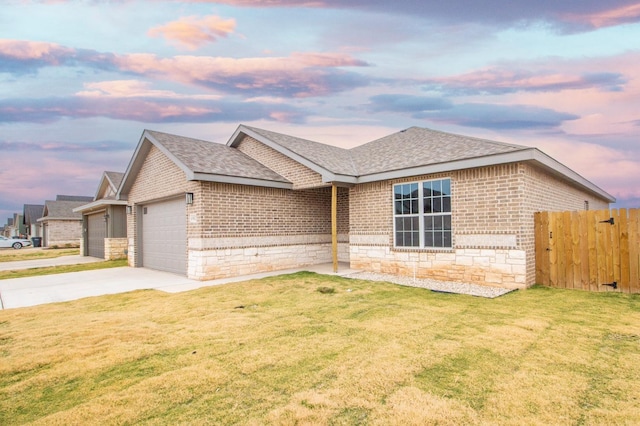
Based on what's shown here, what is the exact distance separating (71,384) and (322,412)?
299cm

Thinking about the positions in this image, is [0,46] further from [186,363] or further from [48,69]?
[186,363]

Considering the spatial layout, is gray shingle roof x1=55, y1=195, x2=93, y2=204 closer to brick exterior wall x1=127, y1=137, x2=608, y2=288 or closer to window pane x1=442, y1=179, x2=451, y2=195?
brick exterior wall x1=127, y1=137, x2=608, y2=288

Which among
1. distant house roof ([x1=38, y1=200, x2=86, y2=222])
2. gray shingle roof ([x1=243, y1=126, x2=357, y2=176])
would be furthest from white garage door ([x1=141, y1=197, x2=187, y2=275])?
distant house roof ([x1=38, y1=200, x2=86, y2=222])

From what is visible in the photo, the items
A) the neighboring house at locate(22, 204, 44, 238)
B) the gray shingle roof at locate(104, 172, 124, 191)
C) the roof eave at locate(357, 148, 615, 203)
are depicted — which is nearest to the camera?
the roof eave at locate(357, 148, 615, 203)

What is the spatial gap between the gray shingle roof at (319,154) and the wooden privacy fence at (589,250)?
624 centimetres

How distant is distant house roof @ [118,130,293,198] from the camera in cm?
1119

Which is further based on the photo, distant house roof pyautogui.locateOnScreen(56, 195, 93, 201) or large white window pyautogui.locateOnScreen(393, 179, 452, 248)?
distant house roof pyautogui.locateOnScreen(56, 195, 93, 201)

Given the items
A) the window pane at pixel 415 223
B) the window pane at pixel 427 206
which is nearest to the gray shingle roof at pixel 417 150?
the window pane at pixel 427 206

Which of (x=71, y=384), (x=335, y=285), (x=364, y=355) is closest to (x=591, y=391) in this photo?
(x=364, y=355)

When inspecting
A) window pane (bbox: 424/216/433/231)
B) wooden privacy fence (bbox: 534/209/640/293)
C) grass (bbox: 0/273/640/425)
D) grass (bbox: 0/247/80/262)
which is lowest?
grass (bbox: 0/247/80/262)

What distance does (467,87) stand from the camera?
43.8 ft

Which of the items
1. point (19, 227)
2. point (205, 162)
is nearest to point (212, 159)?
point (205, 162)

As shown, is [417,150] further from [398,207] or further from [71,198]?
[71,198]

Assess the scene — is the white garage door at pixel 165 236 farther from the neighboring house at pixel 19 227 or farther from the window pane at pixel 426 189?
the neighboring house at pixel 19 227
